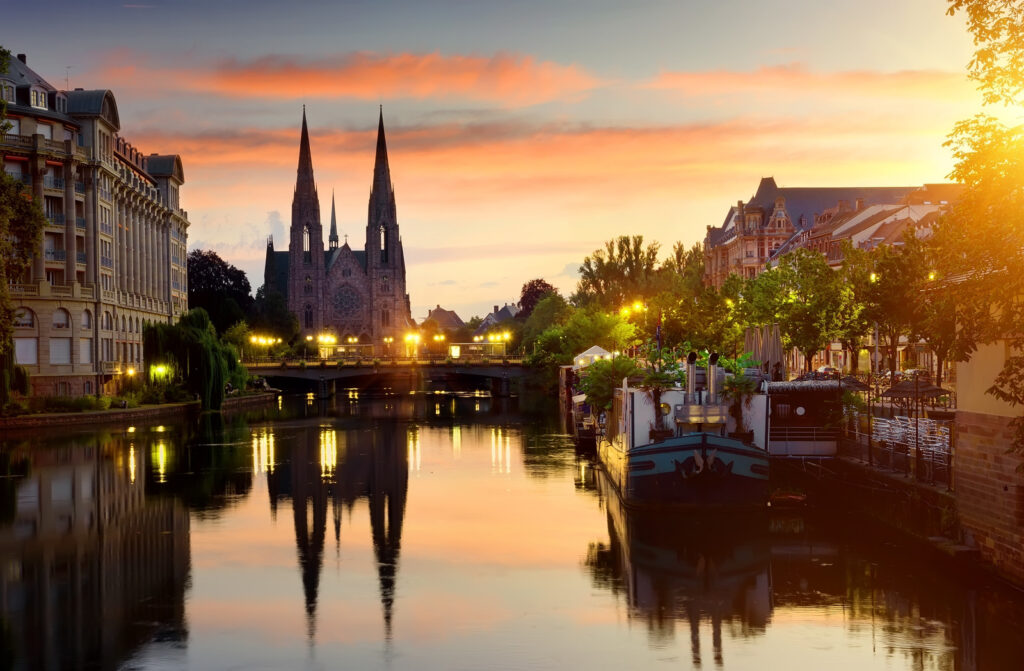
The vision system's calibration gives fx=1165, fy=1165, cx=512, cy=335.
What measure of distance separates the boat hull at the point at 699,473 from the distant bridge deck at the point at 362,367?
301ft

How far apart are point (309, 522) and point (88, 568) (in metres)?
9.43

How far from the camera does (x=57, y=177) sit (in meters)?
85.2

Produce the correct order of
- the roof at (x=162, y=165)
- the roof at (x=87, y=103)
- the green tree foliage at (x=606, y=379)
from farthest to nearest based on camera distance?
1. the roof at (x=162, y=165)
2. the roof at (x=87, y=103)
3. the green tree foliage at (x=606, y=379)

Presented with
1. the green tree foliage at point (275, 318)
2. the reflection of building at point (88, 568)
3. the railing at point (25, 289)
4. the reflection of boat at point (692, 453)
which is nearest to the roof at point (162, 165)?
the railing at point (25, 289)

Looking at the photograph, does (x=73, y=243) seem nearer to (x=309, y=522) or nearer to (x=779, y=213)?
(x=309, y=522)

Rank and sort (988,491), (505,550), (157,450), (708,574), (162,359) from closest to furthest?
1. (988,491)
2. (708,574)
3. (505,550)
4. (157,450)
5. (162,359)

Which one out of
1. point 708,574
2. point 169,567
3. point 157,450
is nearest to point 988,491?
point 708,574

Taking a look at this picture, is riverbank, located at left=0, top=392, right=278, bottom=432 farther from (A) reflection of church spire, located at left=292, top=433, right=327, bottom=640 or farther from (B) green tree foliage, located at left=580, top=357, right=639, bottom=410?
(B) green tree foliage, located at left=580, top=357, right=639, bottom=410

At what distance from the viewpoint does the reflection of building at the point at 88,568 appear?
2309 cm

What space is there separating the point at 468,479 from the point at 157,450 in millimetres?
19493

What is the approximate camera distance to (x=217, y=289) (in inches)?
6117

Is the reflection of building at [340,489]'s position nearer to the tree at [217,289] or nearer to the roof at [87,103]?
the roof at [87,103]

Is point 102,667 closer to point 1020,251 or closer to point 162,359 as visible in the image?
point 1020,251

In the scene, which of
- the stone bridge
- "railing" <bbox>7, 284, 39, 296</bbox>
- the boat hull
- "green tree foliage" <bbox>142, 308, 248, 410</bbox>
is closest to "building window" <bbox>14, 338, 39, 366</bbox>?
"railing" <bbox>7, 284, 39, 296</bbox>
